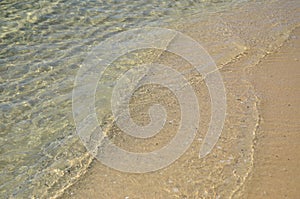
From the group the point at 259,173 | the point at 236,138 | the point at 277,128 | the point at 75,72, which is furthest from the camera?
the point at 75,72

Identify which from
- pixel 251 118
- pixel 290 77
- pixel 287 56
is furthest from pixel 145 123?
pixel 287 56

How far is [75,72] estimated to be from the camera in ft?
18.0

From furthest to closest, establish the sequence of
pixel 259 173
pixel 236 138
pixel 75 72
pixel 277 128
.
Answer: pixel 75 72 < pixel 277 128 < pixel 236 138 < pixel 259 173

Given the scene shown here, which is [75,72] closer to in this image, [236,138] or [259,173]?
[236,138]

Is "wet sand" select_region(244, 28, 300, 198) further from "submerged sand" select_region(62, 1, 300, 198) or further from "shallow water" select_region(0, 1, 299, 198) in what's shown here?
"shallow water" select_region(0, 1, 299, 198)

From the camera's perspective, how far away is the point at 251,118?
14.3 feet

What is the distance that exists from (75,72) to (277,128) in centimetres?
285

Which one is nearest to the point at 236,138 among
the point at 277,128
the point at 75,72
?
the point at 277,128

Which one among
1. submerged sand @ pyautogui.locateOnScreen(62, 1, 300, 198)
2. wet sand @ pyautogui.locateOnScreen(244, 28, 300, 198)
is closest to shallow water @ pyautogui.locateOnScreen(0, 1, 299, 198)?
submerged sand @ pyautogui.locateOnScreen(62, 1, 300, 198)

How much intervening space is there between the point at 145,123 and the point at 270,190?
5.30 feet

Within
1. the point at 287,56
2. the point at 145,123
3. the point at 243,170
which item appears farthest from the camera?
the point at 287,56

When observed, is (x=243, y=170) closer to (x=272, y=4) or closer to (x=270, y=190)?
(x=270, y=190)

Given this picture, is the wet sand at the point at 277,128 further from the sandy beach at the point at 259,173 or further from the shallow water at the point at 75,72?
the shallow water at the point at 75,72

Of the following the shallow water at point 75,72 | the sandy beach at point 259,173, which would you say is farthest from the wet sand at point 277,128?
the shallow water at point 75,72
